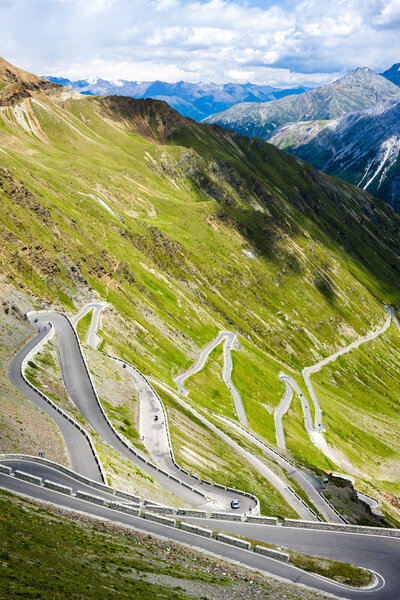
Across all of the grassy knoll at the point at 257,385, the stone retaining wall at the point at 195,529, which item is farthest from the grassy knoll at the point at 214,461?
the grassy knoll at the point at 257,385

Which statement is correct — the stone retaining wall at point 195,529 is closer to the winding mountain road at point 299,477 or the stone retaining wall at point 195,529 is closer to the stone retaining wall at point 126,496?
the stone retaining wall at point 126,496

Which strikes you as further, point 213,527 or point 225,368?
point 225,368

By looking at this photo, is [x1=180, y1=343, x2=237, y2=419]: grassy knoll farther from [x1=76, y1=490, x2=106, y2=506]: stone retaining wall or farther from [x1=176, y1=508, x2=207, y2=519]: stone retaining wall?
[x1=76, y1=490, x2=106, y2=506]: stone retaining wall

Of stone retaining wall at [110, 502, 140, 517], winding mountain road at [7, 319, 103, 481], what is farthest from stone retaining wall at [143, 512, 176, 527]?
winding mountain road at [7, 319, 103, 481]

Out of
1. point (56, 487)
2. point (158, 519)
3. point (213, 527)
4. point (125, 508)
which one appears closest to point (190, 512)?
point (213, 527)

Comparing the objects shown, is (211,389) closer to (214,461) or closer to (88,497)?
(214,461)

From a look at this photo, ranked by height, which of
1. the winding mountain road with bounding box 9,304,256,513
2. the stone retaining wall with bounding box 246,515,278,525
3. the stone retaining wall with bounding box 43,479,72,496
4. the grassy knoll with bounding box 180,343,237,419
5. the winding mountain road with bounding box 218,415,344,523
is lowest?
the grassy knoll with bounding box 180,343,237,419

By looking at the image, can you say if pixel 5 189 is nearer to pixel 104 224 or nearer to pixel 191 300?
pixel 104 224

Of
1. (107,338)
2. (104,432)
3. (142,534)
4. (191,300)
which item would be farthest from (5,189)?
(142,534)
